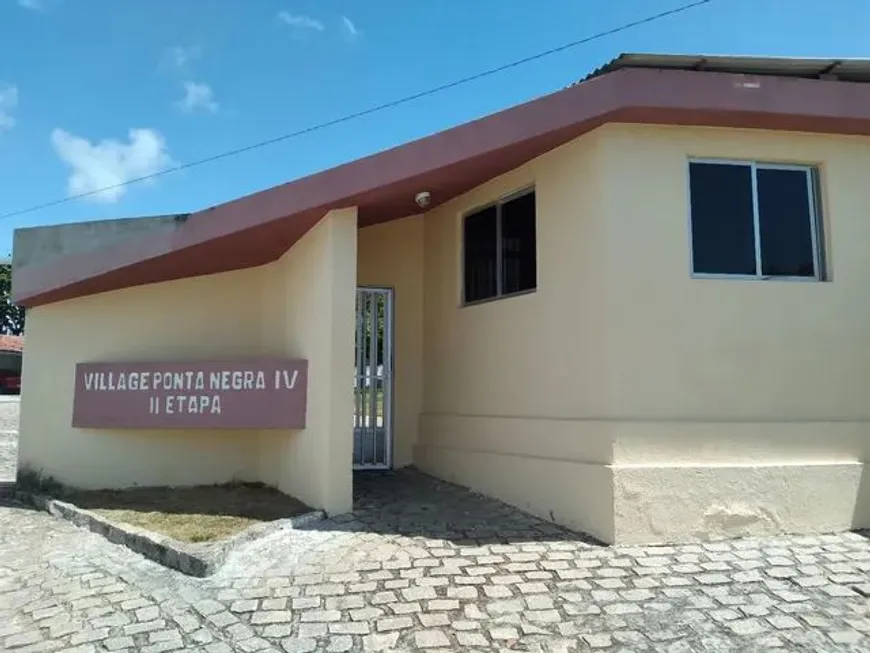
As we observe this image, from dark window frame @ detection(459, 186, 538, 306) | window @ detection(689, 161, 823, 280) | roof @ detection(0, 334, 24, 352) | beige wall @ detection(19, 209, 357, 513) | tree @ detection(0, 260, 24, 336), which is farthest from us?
tree @ detection(0, 260, 24, 336)

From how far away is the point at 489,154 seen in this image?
6.64 meters

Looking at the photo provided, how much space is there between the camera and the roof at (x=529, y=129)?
6.11 m

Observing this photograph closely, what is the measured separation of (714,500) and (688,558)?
2.26 feet

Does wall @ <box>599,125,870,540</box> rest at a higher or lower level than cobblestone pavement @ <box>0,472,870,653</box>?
higher

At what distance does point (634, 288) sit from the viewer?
20.5ft

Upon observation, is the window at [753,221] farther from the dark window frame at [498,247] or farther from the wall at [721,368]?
the dark window frame at [498,247]

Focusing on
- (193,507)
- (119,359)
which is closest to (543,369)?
(193,507)

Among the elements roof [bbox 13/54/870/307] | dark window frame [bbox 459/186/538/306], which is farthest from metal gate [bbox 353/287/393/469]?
roof [bbox 13/54/870/307]

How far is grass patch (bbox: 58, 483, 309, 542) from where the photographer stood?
244 inches

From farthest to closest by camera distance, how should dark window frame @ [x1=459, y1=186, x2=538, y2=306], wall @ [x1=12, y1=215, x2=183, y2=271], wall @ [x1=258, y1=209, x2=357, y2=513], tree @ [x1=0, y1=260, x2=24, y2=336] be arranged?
1. tree @ [x1=0, y1=260, x2=24, y2=336]
2. wall @ [x1=12, y1=215, x2=183, y2=271]
3. dark window frame @ [x1=459, y1=186, x2=538, y2=306]
4. wall @ [x1=258, y1=209, x2=357, y2=513]

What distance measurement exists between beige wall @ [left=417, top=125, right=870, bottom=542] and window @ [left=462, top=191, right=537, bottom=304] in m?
0.48

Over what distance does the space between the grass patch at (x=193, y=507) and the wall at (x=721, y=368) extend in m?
3.32

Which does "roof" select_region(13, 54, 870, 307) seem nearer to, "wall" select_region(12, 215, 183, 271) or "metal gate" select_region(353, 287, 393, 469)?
"wall" select_region(12, 215, 183, 271)

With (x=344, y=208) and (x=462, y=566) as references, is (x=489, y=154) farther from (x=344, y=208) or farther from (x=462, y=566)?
(x=462, y=566)
